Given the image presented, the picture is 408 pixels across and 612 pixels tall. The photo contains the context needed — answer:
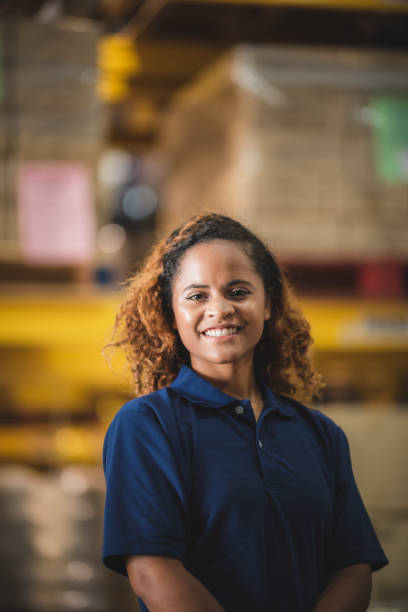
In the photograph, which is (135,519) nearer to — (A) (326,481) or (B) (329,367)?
(A) (326,481)

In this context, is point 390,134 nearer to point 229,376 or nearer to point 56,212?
point 56,212

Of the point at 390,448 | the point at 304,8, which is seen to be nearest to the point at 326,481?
the point at 390,448

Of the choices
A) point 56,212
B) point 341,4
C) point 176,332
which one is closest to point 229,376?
point 176,332

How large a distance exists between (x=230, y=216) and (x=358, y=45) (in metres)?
3.05

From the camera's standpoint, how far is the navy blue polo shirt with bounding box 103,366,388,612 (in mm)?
1298

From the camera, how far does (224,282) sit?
1483mm

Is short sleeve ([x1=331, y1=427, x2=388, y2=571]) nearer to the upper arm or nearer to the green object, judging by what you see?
the upper arm

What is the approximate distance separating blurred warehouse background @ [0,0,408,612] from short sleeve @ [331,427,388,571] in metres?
1.84

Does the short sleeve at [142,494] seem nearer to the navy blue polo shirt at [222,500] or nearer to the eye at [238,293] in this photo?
the navy blue polo shirt at [222,500]

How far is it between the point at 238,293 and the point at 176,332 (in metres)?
0.21

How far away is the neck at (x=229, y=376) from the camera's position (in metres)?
1.51

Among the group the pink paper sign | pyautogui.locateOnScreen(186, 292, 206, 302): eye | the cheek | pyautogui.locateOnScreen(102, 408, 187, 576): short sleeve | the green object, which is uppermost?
the green object

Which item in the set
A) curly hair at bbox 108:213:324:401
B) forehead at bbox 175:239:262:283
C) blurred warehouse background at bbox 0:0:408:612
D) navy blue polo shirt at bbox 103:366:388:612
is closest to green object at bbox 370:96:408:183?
blurred warehouse background at bbox 0:0:408:612

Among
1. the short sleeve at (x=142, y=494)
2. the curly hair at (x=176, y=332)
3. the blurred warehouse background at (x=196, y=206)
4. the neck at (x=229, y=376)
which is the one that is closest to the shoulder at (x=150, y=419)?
the short sleeve at (x=142, y=494)
